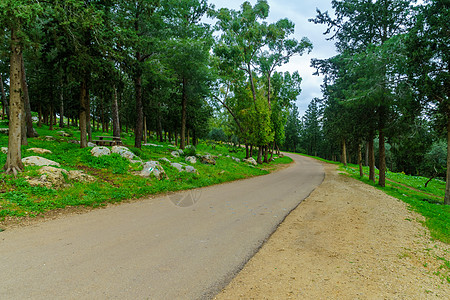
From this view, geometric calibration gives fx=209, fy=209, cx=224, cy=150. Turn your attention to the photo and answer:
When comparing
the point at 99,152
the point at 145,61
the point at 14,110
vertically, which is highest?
the point at 145,61

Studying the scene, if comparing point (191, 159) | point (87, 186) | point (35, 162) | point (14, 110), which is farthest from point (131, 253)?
point (191, 159)

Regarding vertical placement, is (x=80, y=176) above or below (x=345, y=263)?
above

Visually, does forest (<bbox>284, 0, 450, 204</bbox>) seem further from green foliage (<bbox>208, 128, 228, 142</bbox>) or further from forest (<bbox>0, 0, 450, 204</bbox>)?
green foliage (<bbox>208, 128, 228, 142</bbox>)

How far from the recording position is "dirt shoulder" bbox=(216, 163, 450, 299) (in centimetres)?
294

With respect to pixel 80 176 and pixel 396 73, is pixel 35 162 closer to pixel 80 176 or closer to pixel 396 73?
pixel 80 176

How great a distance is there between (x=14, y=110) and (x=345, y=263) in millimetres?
10268

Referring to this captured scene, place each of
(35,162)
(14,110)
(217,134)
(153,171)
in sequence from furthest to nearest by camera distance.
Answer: (217,134) → (153,171) → (35,162) → (14,110)

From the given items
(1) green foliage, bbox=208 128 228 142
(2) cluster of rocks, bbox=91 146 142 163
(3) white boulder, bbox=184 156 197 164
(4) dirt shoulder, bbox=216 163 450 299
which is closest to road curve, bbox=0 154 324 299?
(4) dirt shoulder, bbox=216 163 450 299

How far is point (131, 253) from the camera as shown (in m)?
3.67

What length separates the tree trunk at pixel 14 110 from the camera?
6773 mm

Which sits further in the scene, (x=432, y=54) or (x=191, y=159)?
(x=191, y=159)

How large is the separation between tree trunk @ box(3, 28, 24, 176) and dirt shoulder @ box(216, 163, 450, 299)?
807 cm

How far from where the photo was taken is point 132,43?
32.9ft

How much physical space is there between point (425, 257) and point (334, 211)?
2981 millimetres
